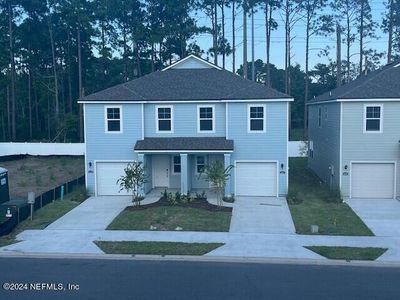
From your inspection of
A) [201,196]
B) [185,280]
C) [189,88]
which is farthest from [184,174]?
[185,280]

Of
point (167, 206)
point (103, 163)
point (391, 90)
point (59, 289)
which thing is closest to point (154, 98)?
point (103, 163)

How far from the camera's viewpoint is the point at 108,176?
78.2ft

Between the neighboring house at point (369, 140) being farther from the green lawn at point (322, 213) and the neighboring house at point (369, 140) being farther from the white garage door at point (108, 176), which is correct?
the white garage door at point (108, 176)

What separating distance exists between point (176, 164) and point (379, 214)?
427 inches

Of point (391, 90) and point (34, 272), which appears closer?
point (34, 272)

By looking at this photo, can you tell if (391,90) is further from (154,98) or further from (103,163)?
(103,163)

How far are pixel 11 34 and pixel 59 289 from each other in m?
41.0

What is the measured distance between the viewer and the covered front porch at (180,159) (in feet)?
74.0

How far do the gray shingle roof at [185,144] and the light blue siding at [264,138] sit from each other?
736 millimetres

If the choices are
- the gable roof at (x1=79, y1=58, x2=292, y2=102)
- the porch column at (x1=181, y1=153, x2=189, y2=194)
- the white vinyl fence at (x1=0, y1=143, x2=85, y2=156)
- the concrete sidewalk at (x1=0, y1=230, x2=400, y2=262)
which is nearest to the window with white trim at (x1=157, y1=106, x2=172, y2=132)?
the gable roof at (x1=79, y1=58, x2=292, y2=102)

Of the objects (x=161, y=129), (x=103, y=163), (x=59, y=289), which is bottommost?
(x=59, y=289)

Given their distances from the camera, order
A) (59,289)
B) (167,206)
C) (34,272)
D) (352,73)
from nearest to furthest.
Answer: (59,289) < (34,272) < (167,206) < (352,73)

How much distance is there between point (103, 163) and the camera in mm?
23797

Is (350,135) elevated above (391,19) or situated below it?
below
